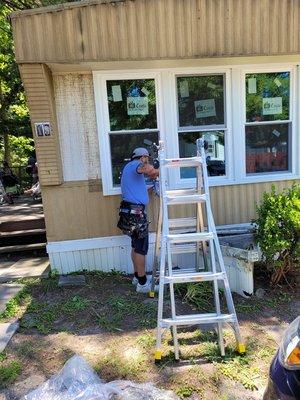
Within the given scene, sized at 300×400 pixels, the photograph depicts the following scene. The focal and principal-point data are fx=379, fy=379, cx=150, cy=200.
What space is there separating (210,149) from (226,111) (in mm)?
559

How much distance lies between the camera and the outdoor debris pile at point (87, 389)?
8.64ft

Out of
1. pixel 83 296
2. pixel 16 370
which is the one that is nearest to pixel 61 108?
pixel 83 296

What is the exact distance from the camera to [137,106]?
5121 mm

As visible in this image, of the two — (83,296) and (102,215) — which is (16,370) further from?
(102,215)

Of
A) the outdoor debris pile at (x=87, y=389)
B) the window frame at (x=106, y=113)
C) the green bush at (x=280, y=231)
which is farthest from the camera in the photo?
the window frame at (x=106, y=113)

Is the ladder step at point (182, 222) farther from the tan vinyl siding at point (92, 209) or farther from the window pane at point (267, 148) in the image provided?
the window pane at point (267, 148)

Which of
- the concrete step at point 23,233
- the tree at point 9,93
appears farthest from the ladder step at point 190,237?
the tree at point 9,93

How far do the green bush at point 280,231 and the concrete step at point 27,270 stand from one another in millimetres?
2949

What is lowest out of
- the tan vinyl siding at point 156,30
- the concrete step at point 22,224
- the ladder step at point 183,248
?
the concrete step at point 22,224

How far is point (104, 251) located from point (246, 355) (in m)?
2.61

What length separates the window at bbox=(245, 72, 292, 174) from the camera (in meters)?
5.30

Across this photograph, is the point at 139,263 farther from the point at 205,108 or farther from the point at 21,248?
the point at 21,248

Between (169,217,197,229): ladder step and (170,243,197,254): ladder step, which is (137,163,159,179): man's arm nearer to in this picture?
(169,217,197,229): ladder step

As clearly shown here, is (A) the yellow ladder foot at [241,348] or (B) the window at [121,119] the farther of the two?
(B) the window at [121,119]
